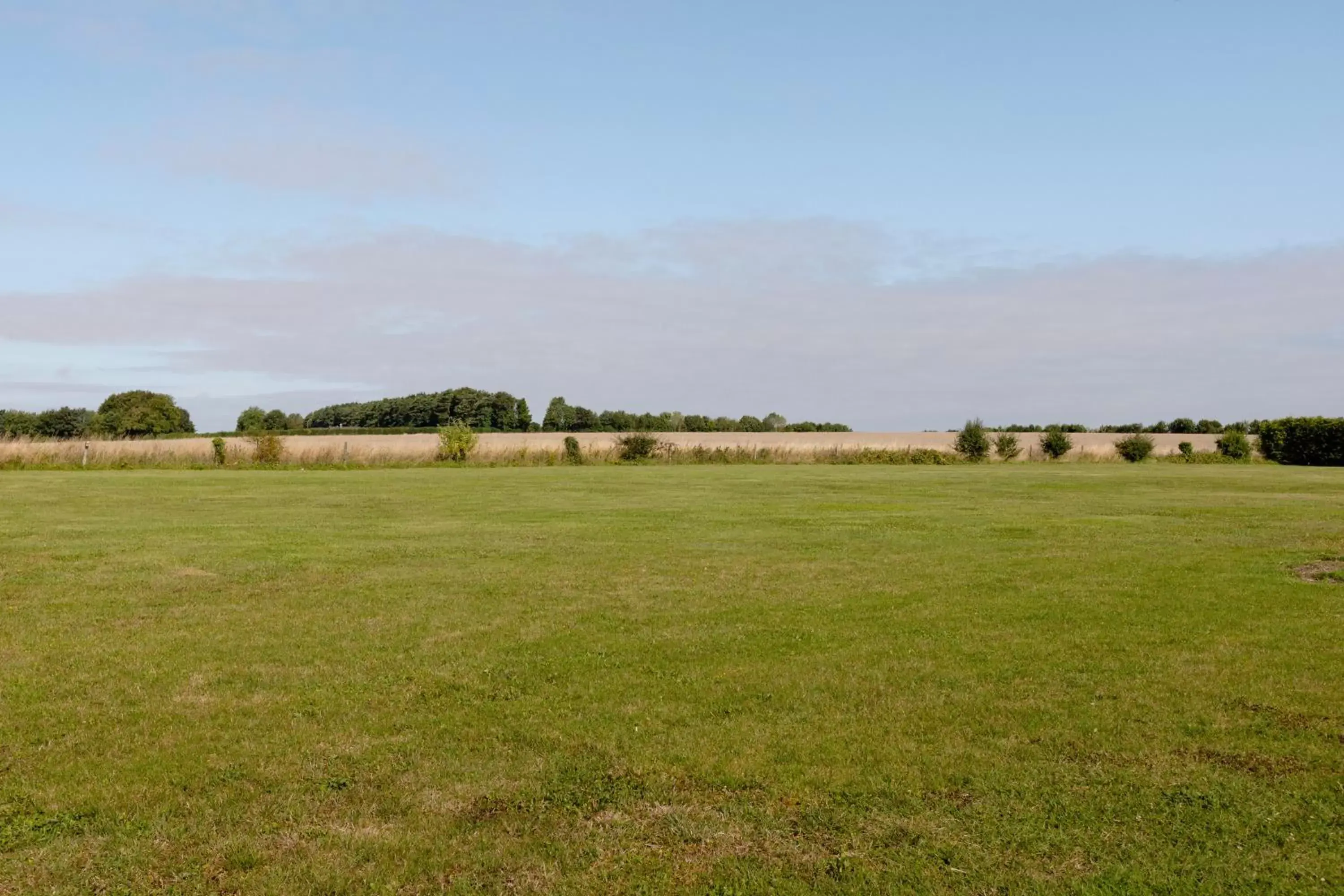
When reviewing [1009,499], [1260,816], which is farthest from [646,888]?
[1009,499]

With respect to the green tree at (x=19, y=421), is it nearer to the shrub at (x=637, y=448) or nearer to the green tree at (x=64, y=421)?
the green tree at (x=64, y=421)

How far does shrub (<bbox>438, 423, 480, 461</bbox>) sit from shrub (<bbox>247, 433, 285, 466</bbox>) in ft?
24.9

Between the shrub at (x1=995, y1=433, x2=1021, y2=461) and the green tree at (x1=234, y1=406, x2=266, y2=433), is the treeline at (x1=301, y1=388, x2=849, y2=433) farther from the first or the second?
the shrub at (x1=995, y1=433, x2=1021, y2=461)

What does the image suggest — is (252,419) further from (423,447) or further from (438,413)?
(423,447)

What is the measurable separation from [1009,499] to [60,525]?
69.9ft

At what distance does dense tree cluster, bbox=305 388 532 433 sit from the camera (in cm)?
9888

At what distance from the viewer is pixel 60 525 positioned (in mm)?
17125

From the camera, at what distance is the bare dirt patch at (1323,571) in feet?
37.6

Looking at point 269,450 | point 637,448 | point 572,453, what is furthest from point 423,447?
point 637,448

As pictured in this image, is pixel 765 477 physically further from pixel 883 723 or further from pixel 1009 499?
pixel 883 723

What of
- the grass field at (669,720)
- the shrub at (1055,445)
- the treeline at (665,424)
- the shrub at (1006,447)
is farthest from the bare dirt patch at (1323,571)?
the treeline at (665,424)

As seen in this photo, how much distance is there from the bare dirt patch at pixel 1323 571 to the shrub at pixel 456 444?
128ft

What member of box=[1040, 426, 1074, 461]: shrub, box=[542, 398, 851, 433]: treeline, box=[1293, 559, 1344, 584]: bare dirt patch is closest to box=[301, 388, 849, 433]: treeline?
box=[542, 398, 851, 433]: treeline

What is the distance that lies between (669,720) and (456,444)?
140 ft
